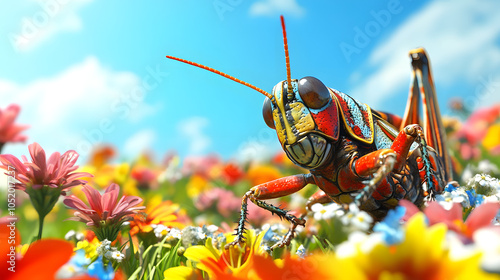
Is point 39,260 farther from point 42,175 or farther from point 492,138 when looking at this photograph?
point 492,138

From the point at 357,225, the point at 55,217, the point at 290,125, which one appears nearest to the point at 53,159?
the point at 290,125

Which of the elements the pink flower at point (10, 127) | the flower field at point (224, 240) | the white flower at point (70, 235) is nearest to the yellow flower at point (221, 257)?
the flower field at point (224, 240)

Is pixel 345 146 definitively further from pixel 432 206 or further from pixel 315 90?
pixel 432 206

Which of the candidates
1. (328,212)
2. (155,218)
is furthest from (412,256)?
(155,218)

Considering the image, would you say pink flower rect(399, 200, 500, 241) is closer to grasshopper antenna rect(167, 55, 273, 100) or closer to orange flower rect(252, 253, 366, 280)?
orange flower rect(252, 253, 366, 280)

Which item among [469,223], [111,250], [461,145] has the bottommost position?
[111,250]
